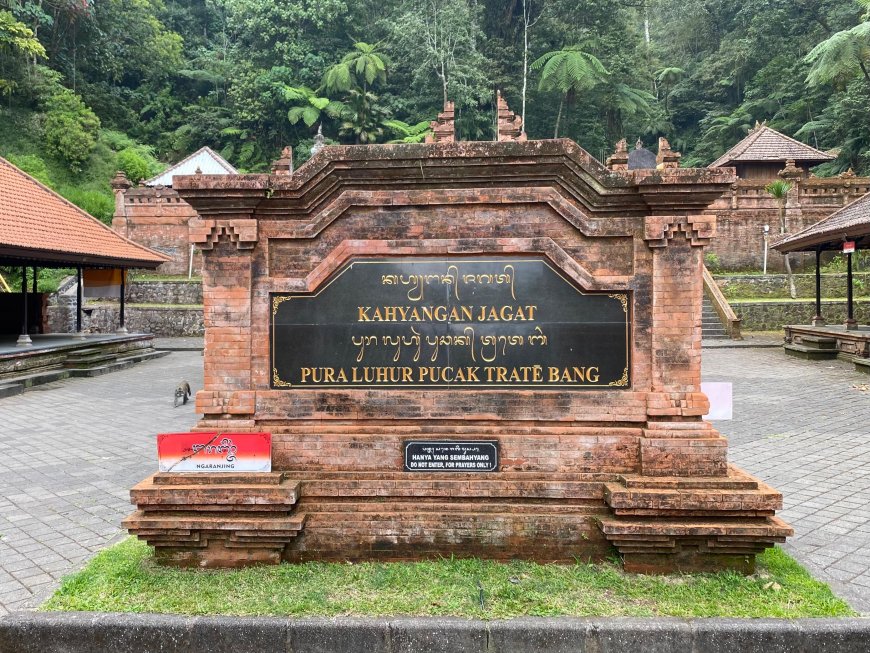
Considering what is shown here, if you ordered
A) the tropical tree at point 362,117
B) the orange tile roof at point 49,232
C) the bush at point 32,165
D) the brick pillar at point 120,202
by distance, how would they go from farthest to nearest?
the tropical tree at point 362,117
the bush at point 32,165
the brick pillar at point 120,202
the orange tile roof at point 49,232

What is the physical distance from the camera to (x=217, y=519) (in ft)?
12.2

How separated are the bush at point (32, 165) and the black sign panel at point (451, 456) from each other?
1199 inches

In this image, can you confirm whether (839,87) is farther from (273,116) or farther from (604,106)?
(273,116)

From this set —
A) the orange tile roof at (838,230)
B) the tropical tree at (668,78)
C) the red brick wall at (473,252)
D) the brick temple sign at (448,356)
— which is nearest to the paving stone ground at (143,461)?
the brick temple sign at (448,356)

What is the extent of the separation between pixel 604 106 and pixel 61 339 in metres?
33.0

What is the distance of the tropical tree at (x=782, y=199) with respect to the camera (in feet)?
70.7

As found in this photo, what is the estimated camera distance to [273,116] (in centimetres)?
3644

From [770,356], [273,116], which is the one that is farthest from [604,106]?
[770,356]

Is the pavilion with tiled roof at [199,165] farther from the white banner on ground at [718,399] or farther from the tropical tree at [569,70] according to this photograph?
the white banner on ground at [718,399]

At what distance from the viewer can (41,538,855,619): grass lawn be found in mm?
3225

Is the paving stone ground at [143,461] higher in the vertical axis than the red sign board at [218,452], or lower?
lower

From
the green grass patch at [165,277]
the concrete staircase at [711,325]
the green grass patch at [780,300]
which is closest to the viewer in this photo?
the concrete staircase at [711,325]

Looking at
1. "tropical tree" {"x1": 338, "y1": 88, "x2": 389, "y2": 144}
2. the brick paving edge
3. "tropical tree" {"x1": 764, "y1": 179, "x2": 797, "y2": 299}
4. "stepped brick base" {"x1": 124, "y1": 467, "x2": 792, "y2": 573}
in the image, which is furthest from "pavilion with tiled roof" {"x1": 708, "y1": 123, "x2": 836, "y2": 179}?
the brick paving edge

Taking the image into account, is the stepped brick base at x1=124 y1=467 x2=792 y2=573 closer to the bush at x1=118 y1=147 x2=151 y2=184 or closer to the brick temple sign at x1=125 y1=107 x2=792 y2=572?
the brick temple sign at x1=125 y1=107 x2=792 y2=572
